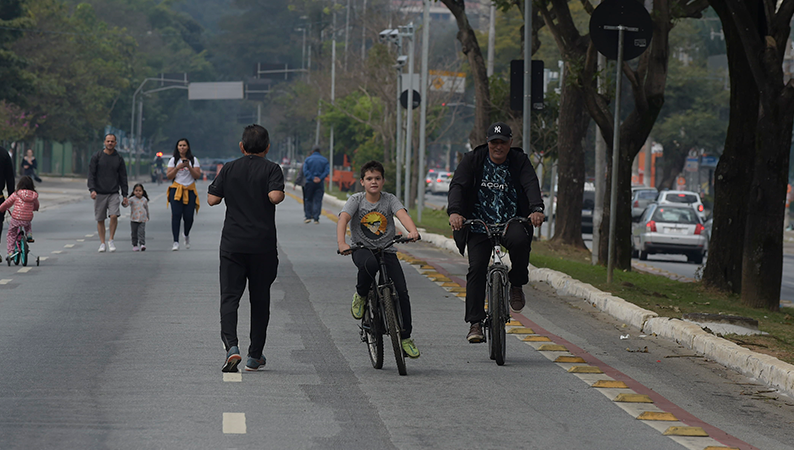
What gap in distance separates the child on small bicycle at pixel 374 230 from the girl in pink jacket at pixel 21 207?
875 cm

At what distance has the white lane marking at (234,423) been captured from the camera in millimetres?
6493

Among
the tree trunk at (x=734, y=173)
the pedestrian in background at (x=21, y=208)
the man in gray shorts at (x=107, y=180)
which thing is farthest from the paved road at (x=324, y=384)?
the man in gray shorts at (x=107, y=180)

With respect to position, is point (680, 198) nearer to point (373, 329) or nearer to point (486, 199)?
point (486, 199)

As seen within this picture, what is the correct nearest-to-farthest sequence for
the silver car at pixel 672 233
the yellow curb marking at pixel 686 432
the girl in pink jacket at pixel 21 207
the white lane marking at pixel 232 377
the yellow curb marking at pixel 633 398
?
the yellow curb marking at pixel 686 432
the yellow curb marking at pixel 633 398
the white lane marking at pixel 232 377
the girl in pink jacket at pixel 21 207
the silver car at pixel 672 233

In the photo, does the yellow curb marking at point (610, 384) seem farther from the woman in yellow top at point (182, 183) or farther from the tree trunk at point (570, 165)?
the tree trunk at point (570, 165)

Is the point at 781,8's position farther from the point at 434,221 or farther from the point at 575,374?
the point at 434,221

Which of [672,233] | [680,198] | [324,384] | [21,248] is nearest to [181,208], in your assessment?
[21,248]

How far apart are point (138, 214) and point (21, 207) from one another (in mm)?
3140

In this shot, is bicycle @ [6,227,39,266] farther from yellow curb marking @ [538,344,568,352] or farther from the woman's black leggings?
yellow curb marking @ [538,344,568,352]

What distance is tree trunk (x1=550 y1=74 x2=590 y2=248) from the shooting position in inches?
922

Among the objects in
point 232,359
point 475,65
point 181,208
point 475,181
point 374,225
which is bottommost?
point 232,359

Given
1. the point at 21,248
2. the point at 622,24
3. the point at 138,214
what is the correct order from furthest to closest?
the point at 138,214
the point at 21,248
the point at 622,24

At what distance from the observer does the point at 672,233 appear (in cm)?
2806

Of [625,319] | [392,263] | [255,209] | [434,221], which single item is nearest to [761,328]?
[625,319]
